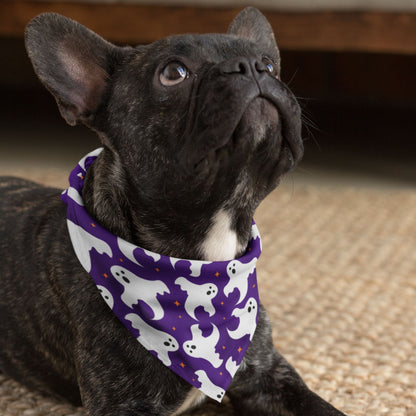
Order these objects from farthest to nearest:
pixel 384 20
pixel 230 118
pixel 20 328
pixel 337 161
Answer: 1. pixel 337 161
2. pixel 384 20
3. pixel 20 328
4. pixel 230 118

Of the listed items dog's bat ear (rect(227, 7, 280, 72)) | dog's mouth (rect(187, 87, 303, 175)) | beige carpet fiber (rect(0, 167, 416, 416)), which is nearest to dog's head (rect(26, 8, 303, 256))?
dog's mouth (rect(187, 87, 303, 175))

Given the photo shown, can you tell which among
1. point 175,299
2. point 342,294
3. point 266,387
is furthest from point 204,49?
point 342,294

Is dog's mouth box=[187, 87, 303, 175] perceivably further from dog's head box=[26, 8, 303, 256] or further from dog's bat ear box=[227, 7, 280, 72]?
dog's bat ear box=[227, 7, 280, 72]

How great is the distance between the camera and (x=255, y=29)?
4.78ft

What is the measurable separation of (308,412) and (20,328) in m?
0.51

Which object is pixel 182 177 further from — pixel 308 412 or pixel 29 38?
pixel 308 412

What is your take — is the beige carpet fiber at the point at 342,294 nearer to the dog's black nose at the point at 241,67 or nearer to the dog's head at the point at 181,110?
the dog's head at the point at 181,110

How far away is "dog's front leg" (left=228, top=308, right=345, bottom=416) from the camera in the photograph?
1.30 m

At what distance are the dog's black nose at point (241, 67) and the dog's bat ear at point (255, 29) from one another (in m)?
0.36

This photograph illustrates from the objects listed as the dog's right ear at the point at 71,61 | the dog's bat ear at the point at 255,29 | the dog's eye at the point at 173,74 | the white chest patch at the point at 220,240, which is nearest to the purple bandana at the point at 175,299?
the white chest patch at the point at 220,240

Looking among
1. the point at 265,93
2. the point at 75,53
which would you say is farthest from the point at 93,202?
the point at 265,93

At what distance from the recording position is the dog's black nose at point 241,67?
108cm

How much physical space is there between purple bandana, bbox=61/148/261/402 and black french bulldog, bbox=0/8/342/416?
0.08 ft

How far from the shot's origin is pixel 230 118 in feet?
3.46
